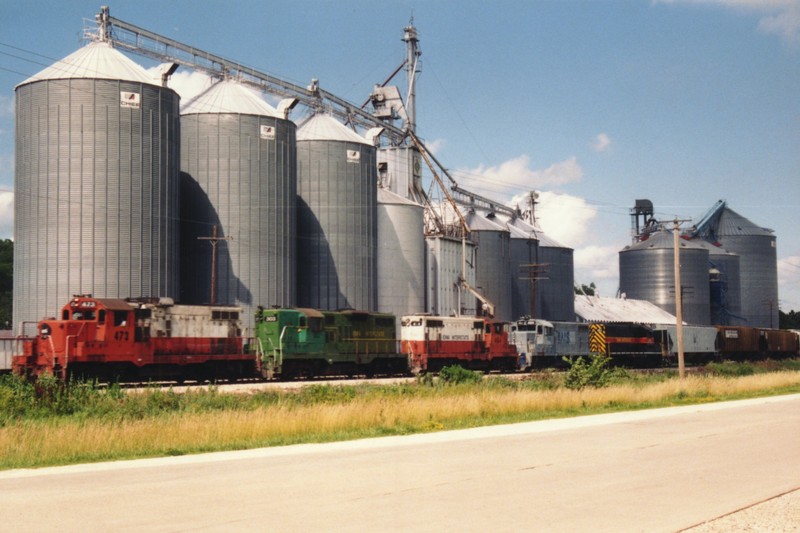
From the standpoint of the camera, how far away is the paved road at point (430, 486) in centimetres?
1165

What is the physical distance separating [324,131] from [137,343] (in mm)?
36830

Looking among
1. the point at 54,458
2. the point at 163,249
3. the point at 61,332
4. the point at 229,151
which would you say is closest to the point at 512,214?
the point at 229,151

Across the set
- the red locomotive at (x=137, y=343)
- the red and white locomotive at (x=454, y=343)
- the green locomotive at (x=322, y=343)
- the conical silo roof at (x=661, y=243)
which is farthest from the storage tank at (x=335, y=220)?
the conical silo roof at (x=661, y=243)

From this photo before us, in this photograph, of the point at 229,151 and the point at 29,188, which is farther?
the point at 229,151

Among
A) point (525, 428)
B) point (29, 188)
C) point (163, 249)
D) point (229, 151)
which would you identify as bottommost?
point (525, 428)

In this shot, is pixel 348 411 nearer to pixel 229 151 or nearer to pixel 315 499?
pixel 315 499

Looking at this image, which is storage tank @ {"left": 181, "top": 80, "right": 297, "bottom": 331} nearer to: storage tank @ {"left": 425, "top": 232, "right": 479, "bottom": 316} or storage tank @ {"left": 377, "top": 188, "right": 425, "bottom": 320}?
storage tank @ {"left": 377, "top": 188, "right": 425, "bottom": 320}

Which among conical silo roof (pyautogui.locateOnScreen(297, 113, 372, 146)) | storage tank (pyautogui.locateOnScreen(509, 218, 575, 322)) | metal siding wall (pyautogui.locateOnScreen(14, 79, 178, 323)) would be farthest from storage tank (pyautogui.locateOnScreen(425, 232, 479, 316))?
metal siding wall (pyautogui.locateOnScreen(14, 79, 178, 323))

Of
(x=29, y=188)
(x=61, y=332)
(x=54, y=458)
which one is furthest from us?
(x=29, y=188)

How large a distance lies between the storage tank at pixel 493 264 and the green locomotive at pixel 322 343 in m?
46.0

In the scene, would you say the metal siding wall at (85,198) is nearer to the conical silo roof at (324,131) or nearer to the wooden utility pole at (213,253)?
the wooden utility pole at (213,253)

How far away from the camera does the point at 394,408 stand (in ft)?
87.1

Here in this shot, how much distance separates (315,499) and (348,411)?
12201 mm

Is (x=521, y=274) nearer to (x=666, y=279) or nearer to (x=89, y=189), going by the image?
(x=666, y=279)
